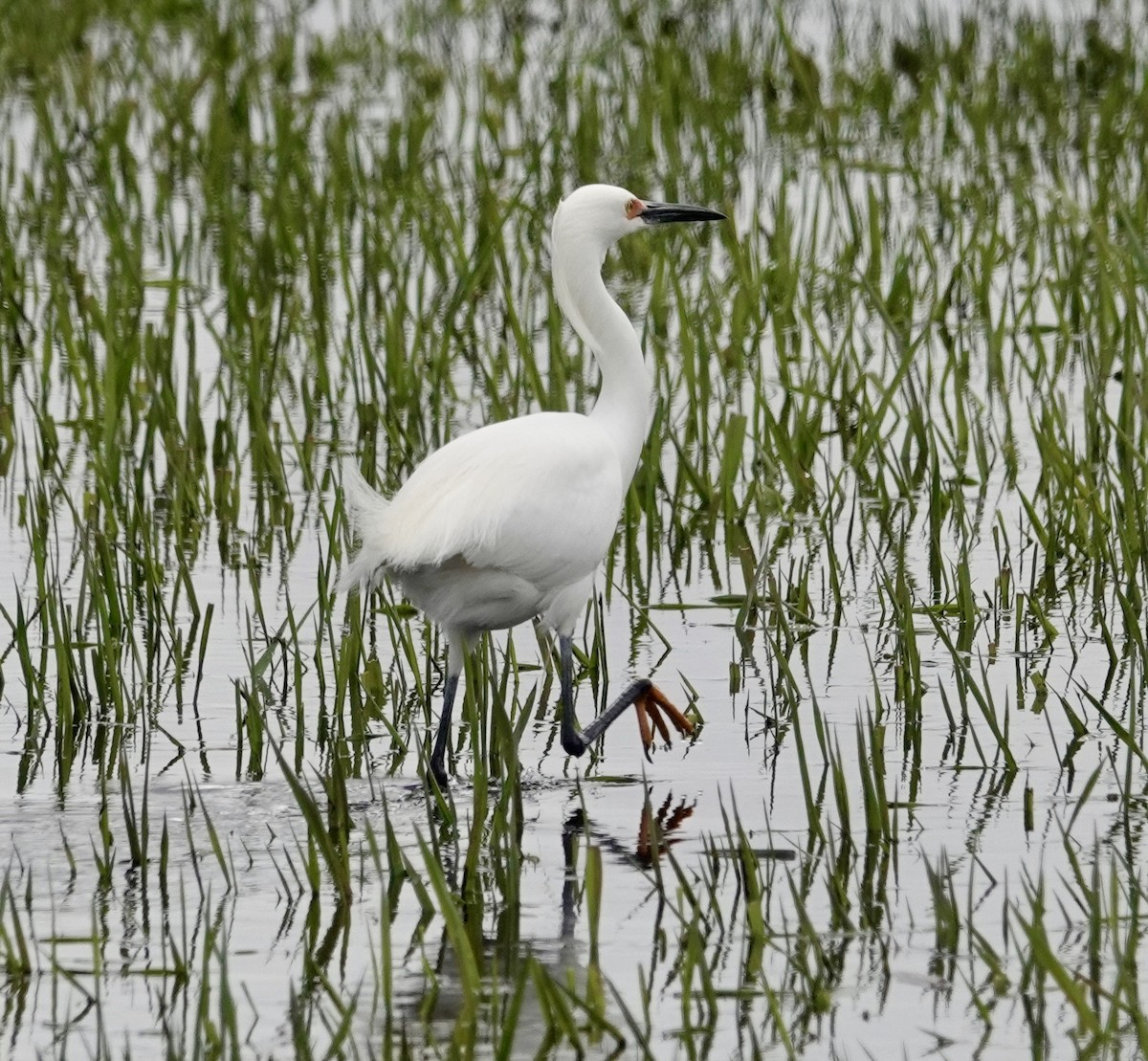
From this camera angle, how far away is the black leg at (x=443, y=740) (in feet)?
16.8

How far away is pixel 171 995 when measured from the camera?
3906mm

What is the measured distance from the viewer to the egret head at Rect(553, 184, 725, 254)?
578 centimetres

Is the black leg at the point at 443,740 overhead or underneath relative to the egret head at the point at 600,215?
underneath

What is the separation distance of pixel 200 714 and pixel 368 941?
1632 mm

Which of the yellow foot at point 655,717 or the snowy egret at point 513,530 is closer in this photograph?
the snowy egret at point 513,530

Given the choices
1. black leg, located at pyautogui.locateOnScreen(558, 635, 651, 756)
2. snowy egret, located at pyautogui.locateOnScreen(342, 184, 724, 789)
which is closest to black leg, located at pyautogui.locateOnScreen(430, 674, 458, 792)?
snowy egret, located at pyautogui.locateOnScreen(342, 184, 724, 789)

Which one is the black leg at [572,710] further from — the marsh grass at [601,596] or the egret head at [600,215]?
the egret head at [600,215]

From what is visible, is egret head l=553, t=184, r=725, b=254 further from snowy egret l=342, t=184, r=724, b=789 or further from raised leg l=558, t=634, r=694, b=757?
raised leg l=558, t=634, r=694, b=757

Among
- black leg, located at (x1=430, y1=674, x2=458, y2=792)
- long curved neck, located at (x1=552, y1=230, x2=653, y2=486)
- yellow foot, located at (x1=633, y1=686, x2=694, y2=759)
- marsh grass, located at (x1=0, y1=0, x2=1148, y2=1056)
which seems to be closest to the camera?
marsh grass, located at (x1=0, y1=0, x2=1148, y2=1056)

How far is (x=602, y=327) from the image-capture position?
5.76 meters

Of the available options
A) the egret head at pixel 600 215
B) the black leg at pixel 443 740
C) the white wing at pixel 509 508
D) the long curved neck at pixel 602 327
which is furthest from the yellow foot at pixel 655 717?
the egret head at pixel 600 215

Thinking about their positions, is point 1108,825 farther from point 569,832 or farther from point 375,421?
point 375,421

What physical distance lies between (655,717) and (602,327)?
3.22 feet

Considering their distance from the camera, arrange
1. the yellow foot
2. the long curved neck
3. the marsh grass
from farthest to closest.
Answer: the long curved neck
the yellow foot
the marsh grass
